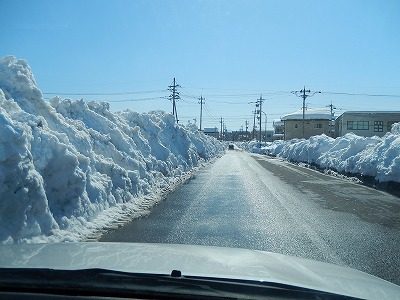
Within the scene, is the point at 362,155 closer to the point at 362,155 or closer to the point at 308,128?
the point at 362,155

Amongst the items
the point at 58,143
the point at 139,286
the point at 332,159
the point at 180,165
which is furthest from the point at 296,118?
the point at 139,286

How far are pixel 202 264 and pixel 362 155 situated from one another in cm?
2290

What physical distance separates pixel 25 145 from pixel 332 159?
82.7ft

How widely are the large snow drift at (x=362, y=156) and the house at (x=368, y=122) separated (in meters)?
41.9

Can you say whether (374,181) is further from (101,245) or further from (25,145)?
(101,245)

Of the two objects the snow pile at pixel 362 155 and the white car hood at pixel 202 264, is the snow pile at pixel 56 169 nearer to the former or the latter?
the white car hood at pixel 202 264

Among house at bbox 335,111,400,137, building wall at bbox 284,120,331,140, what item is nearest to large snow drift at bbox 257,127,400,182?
house at bbox 335,111,400,137

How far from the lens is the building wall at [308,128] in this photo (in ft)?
336

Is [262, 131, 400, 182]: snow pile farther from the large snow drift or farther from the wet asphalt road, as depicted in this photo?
the wet asphalt road

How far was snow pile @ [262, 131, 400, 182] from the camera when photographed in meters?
19.7

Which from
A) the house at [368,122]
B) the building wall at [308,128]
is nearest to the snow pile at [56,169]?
the house at [368,122]

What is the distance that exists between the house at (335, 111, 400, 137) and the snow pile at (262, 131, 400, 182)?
1637 inches

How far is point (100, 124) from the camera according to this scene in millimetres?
16391

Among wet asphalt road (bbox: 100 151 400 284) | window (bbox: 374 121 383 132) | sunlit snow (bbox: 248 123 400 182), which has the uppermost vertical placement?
window (bbox: 374 121 383 132)
